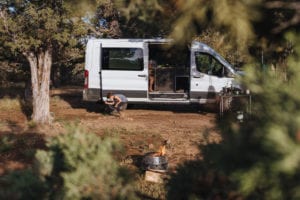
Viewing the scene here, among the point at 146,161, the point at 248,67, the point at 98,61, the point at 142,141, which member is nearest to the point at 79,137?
the point at 248,67

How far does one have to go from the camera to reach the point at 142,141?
10.6m

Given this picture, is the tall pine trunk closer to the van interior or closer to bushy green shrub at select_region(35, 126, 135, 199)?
the van interior

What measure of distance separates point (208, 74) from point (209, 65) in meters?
0.32

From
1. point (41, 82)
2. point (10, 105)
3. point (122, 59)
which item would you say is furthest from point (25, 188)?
point (10, 105)

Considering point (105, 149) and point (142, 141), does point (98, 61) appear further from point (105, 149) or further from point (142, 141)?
point (105, 149)

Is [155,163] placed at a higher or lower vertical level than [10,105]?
lower

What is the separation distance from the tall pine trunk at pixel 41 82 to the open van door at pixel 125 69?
288 centimetres

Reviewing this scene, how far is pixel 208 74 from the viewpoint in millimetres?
15148

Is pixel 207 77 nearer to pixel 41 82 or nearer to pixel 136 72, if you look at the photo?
pixel 136 72

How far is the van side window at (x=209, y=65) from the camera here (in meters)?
15.2

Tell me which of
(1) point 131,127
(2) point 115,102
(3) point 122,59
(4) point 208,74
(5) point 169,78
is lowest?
(1) point 131,127

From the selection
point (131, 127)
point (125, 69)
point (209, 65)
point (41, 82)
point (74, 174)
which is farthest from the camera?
point (125, 69)

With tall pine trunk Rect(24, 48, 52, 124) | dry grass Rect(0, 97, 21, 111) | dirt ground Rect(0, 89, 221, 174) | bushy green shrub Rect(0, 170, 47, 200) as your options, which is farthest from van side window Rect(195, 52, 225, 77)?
bushy green shrub Rect(0, 170, 47, 200)

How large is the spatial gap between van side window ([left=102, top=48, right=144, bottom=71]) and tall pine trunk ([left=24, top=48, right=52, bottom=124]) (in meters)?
3.07
